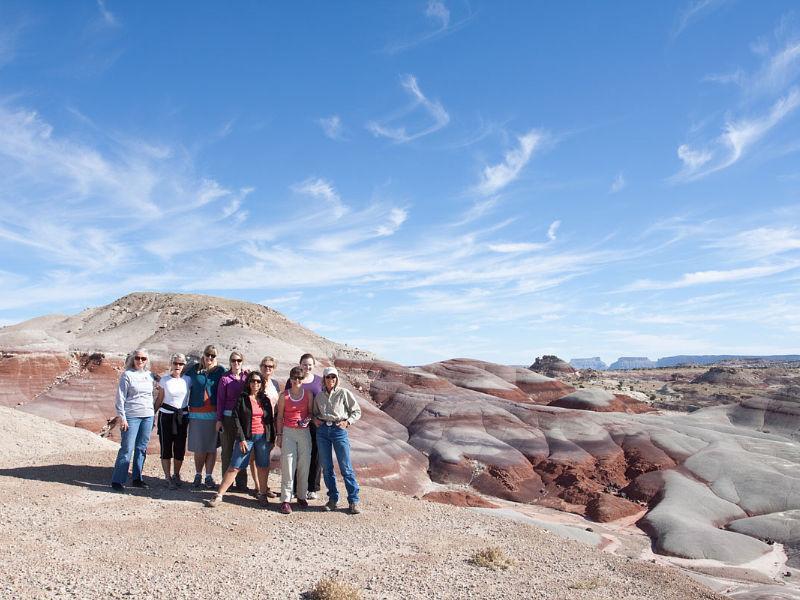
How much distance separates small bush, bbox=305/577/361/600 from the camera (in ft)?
24.1

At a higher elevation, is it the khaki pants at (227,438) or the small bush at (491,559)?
the khaki pants at (227,438)

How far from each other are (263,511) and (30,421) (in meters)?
10.0

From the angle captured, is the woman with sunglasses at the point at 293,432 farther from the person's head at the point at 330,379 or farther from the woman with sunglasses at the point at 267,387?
the person's head at the point at 330,379

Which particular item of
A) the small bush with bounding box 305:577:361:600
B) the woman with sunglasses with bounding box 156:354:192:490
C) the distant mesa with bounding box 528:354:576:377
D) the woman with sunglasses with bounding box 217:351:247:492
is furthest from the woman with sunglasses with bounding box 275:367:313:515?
the distant mesa with bounding box 528:354:576:377

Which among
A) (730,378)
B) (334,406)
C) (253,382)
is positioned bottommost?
(334,406)

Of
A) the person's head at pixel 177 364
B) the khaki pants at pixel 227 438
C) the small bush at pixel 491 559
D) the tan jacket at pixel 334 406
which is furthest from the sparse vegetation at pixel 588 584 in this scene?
the person's head at pixel 177 364

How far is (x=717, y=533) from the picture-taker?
939 inches

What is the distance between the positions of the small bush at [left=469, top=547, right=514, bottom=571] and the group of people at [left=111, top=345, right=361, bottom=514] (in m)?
2.44

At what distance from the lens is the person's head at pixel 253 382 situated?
10.2 metres

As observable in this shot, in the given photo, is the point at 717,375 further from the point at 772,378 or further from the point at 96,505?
the point at 96,505

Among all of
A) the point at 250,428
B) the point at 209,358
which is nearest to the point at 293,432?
the point at 250,428

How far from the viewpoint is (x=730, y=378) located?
95.2 metres

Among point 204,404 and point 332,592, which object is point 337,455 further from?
point 332,592

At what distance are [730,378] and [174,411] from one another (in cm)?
10191
